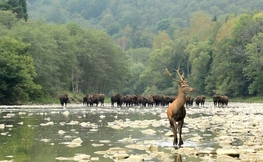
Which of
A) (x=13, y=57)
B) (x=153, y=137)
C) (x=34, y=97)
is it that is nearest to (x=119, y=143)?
(x=153, y=137)

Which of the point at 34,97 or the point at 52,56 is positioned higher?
the point at 52,56

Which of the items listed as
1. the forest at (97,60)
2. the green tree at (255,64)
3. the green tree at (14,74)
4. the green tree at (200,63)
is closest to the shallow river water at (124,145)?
the forest at (97,60)

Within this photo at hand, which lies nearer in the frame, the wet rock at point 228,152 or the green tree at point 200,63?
the wet rock at point 228,152

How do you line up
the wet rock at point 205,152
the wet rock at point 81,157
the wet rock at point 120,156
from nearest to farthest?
1. the wet rock at point 81,157
2. the wet rock at point 120,156
3. the wet rock at point 205,152

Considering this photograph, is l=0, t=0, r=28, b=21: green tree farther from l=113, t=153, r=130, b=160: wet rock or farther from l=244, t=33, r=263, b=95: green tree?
l=113, t=153, r=130, b=160: wet rock

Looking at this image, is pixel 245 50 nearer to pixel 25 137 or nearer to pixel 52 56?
pixel 52 56

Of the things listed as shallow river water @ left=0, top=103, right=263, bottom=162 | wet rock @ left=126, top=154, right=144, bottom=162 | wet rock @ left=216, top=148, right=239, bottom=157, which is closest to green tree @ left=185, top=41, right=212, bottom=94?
shallow river water @ left=0, top=103, right=263, bottom=162

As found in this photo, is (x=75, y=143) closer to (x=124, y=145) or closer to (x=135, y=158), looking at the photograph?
(x=124, y=145)

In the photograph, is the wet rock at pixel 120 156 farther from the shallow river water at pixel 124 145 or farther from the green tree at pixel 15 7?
the green tree at pixel 15 7

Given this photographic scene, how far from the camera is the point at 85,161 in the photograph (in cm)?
1470

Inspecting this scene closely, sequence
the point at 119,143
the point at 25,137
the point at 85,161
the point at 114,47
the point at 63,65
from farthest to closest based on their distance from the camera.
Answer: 1. the point at 114,47
2. the point at 63,65
3. the point at 25,137
4. the point at 119,143
5. the point at 85,161

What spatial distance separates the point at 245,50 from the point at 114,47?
98.5 feet

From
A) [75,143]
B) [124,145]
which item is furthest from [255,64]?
[75,143]

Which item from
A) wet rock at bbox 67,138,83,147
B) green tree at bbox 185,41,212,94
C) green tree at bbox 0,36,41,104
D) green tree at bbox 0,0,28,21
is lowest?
wet rock at bbox 67,138,83,147
